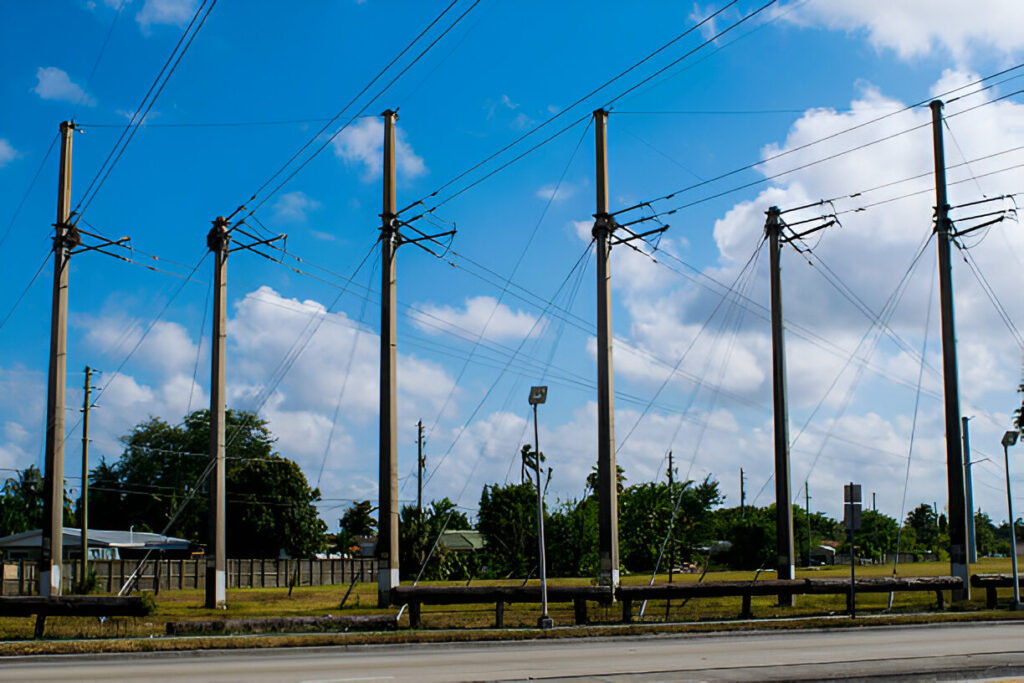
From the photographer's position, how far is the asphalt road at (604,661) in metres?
13.3

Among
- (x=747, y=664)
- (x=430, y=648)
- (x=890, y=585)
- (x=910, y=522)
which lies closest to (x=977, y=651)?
(x=747, y=664)

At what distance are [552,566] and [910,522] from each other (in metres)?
134

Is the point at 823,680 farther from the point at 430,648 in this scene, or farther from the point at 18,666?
the point at 18,666

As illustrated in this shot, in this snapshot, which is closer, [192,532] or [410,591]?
[410,591]

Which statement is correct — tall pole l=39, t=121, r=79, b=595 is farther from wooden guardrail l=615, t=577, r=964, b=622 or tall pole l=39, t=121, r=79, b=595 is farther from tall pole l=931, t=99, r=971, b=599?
tall pole l=931, t=99, r=971, b=599

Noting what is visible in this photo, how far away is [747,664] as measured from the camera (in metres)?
14.7

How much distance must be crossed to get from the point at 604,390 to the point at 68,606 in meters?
15.3

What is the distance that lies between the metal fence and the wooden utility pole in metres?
11.3

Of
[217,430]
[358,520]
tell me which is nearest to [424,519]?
[217,430]

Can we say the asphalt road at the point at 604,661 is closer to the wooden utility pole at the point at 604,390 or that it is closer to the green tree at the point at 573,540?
the wooden utility pole at the point at 604,390

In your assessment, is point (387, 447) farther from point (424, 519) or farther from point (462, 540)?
point (462, 540)

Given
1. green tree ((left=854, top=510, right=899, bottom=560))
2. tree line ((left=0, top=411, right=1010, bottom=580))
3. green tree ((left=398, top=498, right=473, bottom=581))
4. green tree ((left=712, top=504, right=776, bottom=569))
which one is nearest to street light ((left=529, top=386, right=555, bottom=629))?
tree line ((left=0, top=411, right=1010, bottom=580))

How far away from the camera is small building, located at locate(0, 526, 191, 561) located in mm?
57031

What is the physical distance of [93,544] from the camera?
61.0 metres
